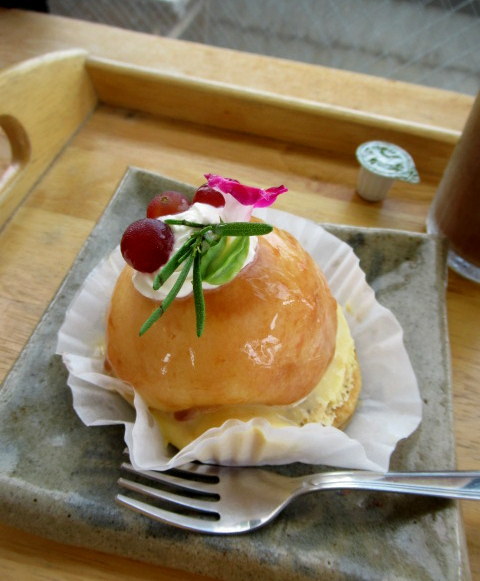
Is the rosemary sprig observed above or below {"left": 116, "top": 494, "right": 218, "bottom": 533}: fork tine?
above

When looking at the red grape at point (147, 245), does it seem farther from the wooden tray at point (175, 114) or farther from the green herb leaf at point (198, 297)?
the wooden tray at point (175, 114)

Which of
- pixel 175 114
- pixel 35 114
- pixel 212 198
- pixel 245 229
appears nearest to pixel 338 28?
pixel 175 114

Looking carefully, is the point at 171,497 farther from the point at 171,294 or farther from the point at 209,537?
the point at 171,294

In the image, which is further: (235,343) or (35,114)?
(35,114)

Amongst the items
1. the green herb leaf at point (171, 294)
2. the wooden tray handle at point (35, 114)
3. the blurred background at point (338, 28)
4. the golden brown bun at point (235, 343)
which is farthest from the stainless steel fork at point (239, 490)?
the blurred background at point (338, 28)

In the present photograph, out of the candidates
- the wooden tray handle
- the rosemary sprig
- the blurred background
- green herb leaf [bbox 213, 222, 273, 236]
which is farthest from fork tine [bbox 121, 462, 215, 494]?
the blurred background

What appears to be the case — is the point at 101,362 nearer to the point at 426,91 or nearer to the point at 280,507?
the point at 280,507

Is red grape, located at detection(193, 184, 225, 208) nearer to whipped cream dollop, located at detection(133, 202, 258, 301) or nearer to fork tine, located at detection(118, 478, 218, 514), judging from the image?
whipped cream dollop, located at detection(133, 202, 258, 301)
